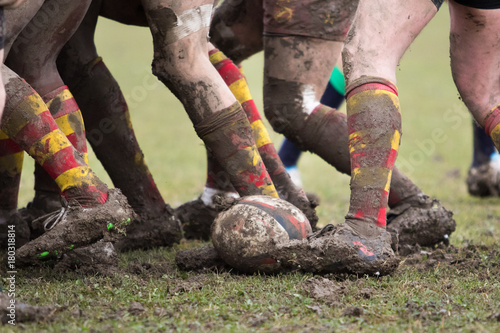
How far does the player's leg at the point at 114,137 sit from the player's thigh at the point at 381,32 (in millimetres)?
1514

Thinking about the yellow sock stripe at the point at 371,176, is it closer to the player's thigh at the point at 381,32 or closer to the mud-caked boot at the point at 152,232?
the player's thigh at the point at 381,32

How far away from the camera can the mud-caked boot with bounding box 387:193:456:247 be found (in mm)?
3752

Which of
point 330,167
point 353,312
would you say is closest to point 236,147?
point 353,312

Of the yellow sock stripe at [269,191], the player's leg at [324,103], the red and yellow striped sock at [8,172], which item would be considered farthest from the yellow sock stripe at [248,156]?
the player's leg at [324,103]

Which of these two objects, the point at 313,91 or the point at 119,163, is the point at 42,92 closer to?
the point at 119,163

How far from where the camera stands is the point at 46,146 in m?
2.94

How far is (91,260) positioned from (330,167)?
6.44 m

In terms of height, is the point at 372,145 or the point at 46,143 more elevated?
the point at 372,145

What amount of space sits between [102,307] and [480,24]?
7.45 ft

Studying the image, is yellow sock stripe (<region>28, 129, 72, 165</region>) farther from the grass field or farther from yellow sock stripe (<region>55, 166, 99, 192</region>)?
the grass field

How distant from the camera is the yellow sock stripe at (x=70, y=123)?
10.6 ft

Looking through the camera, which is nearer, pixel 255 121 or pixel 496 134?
pixel 496 134

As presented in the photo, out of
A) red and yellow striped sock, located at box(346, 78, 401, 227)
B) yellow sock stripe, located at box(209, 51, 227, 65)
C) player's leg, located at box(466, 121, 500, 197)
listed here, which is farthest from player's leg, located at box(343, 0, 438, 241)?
player's leg, located at box(466, 121, 500, 197)

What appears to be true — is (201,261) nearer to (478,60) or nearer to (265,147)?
(265,147)
